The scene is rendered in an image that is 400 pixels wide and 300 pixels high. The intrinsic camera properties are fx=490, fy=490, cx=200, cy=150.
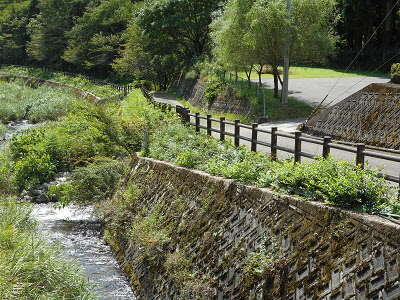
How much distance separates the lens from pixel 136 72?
154 feet

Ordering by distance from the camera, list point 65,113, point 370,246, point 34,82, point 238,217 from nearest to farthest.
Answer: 1. point 370,246
2. point 238,217
3. point 65,113
4. point 34,82

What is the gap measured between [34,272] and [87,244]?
501cm

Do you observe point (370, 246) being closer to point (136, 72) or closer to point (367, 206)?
point (367, 206)

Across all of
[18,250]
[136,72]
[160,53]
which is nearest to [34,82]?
[136,72]

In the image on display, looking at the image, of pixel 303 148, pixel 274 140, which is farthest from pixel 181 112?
pixel 274 140

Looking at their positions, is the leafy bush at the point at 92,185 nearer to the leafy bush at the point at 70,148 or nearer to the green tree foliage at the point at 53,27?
the leafy bush at the point at 70,148

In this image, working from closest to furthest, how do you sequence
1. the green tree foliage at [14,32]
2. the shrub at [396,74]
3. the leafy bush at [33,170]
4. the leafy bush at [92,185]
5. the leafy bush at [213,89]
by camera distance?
the leafy bush at [92,185], the shrub at [396,74], the leafy bush at [33,170], the leafy bush at [213,89], the green tree foliage at [14,32]

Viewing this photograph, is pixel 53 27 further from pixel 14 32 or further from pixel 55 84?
pixel 14 32

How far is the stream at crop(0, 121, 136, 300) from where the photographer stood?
12070mm

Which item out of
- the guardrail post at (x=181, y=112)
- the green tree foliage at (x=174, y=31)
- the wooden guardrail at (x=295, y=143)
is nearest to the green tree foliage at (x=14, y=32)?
the green tree foliage at (x=174, y=31)

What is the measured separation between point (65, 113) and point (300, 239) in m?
32.1

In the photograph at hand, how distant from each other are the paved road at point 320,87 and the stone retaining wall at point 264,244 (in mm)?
17213

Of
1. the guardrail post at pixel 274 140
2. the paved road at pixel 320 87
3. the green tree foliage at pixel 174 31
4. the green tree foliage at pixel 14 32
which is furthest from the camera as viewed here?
the green tree foliage at pixel 14 32

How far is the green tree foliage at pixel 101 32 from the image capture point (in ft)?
182
